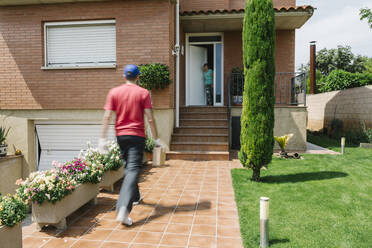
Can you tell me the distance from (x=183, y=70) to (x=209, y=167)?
522cm

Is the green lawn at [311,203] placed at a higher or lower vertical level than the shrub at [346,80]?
lower

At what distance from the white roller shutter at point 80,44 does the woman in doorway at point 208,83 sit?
444 cm

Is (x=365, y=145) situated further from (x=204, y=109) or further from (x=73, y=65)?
(x=73, y=65)

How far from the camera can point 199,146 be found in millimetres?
8109

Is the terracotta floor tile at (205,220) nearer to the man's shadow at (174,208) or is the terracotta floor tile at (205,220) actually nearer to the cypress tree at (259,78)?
the man's shadow at (174,208)

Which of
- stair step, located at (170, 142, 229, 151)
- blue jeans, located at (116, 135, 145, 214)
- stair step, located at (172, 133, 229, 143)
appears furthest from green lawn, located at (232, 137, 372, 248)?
stair step, located at (172, 133, 229, 143)

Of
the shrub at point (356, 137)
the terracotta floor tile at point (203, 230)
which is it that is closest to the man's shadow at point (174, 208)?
the terracotta floor tile at point (203, 230)

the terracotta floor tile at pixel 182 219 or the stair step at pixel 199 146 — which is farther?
the stair step at pixel 199 146

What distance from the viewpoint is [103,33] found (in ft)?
26.3

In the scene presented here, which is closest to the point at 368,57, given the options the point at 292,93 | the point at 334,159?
the point at 292,93

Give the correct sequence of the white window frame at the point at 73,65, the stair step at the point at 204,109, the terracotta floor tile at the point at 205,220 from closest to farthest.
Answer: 1. the terracotta floor tile at the point at 205,220
2. the white window frame at the point at 73,65
3. the stair step at the point at 204,109

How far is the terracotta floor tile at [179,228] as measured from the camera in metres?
3.29

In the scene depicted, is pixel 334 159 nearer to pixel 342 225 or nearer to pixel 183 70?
pixel 342 225

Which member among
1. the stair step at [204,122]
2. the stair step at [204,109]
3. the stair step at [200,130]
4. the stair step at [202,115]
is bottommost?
the stair step at [200,130]
